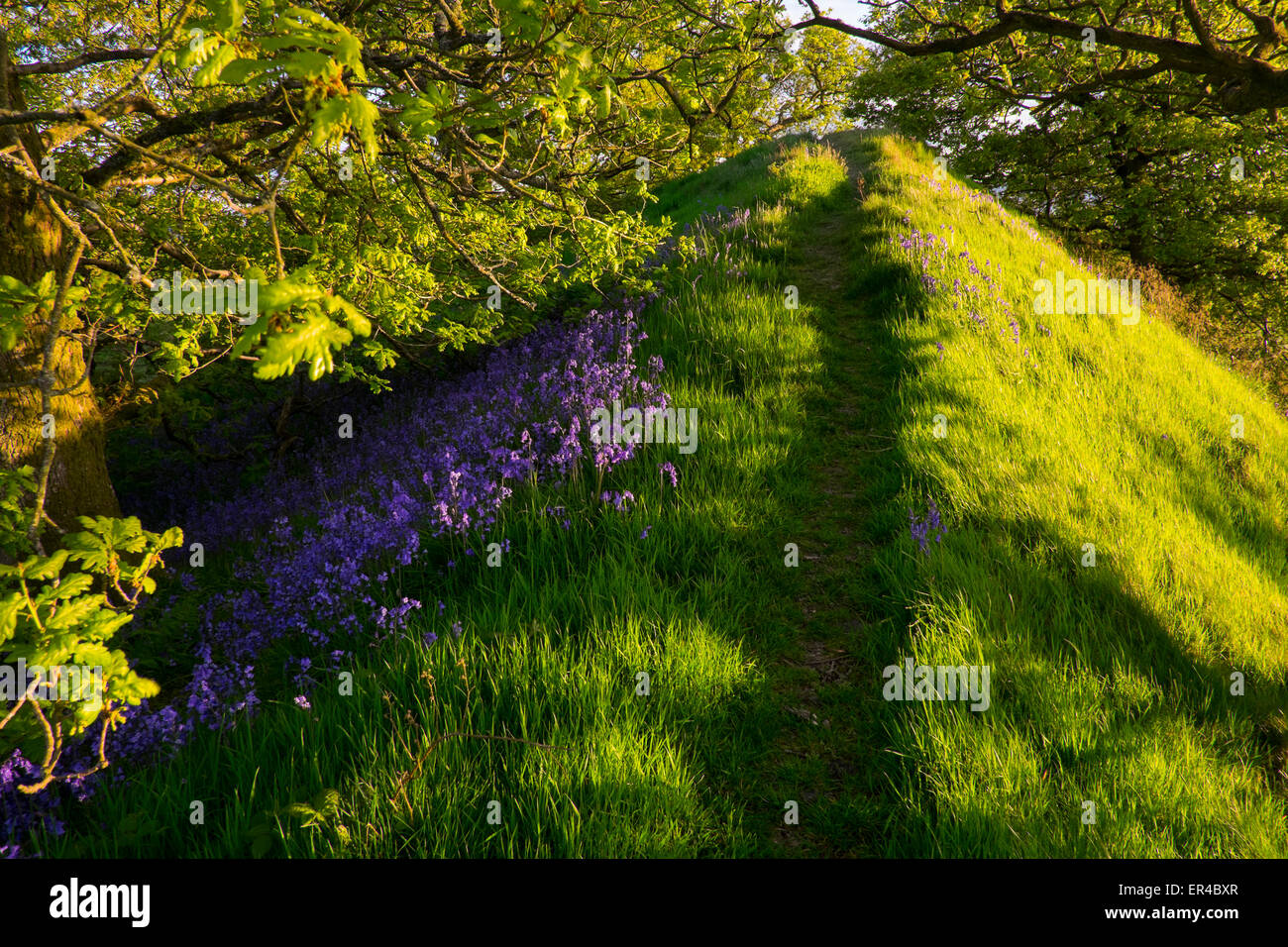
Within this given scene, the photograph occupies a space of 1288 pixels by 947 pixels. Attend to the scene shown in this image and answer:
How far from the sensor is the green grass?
235 centimetres

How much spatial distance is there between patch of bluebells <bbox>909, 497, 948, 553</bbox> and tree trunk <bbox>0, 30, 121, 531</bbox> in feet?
16.6

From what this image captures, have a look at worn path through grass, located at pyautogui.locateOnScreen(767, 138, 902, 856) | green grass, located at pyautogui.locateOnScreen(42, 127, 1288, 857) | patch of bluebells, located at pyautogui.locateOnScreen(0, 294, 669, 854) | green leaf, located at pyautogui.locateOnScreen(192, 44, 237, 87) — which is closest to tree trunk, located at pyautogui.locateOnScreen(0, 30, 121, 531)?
patch of bluebells, located at pyautogui.locateOnScreen(0, 294, 669, 854)

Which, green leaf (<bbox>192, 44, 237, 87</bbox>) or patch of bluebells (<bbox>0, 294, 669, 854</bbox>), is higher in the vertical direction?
green leaf (<bbox>192, 44, 237, 87</bbox>)

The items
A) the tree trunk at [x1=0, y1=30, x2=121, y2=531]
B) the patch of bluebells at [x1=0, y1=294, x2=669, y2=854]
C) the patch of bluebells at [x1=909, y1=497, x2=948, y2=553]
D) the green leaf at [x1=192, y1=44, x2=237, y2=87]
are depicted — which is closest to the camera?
the green leaf at [x1=192, y1=44, x2=237, y2=87]

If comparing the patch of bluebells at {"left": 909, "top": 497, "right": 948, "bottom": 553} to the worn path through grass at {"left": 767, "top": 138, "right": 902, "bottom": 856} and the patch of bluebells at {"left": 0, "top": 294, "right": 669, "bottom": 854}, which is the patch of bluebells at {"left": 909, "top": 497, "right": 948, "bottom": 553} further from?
the patch of bluebells at {"left": 0, "top": 294, "right": 669, "bottom": 854}

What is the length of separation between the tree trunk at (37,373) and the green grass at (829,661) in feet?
7.85

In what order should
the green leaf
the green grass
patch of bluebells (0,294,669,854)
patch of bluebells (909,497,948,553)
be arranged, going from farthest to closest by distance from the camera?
patch of bluebells (909,497,948,553) < patch of bluebells (0,294,669,854) < the green grass < the green leaf

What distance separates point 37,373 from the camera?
3.93 meters

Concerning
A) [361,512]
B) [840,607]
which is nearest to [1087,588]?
[840,607]

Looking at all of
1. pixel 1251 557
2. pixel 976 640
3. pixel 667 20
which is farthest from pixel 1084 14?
pixel 976 640

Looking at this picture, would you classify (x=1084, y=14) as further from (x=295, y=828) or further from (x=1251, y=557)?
(x=295, y=828)

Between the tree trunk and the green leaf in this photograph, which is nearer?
the green leaf

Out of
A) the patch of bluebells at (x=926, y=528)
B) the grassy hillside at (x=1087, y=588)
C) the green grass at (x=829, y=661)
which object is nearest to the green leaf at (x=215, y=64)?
the green grass at (x=829, y=661)
